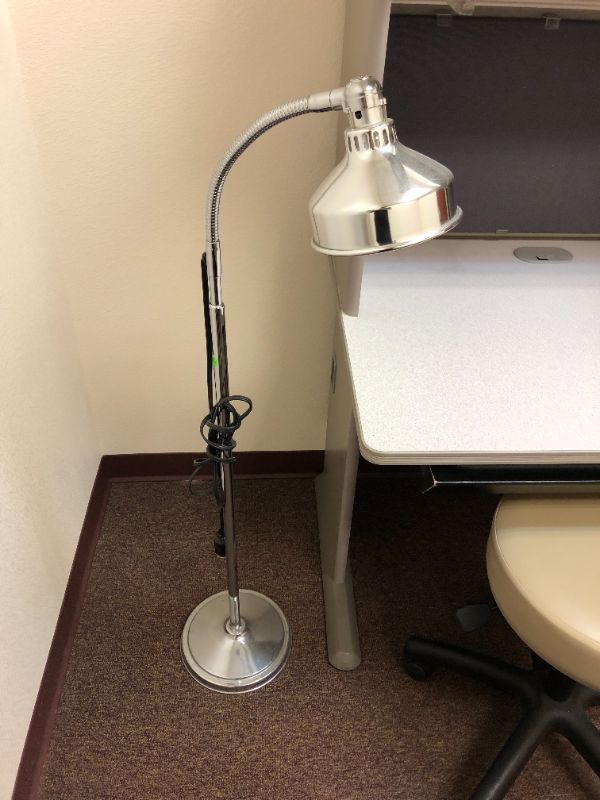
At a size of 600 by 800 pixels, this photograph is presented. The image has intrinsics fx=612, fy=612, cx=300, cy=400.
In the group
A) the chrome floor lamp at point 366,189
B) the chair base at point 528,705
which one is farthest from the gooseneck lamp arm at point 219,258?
the chair base at point 528,705

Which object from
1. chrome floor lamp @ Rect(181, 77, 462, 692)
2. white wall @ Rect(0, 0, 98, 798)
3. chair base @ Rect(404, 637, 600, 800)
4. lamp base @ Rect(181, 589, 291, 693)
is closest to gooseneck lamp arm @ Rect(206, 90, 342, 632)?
chrome floor lamp @ Rect(181, 77, 462, 692)

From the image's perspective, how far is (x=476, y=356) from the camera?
1036mm

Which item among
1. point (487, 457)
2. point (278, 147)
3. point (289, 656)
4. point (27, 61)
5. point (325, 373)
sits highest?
point (27, 61)

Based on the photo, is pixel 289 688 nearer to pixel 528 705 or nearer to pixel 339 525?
pixel 339 525

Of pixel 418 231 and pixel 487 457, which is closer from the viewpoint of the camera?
pixel 418 231

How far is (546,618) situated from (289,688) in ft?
2.21

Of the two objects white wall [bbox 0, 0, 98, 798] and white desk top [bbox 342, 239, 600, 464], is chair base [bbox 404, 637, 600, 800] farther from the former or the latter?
white wall [bbox 0, 0, 98, 798]

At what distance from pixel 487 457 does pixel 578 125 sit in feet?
2.65

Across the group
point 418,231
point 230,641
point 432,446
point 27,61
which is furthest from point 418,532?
point 27,61

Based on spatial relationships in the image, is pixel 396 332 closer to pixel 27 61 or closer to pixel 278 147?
pixel 278 147

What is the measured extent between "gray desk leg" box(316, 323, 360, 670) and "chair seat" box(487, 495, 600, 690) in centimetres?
37

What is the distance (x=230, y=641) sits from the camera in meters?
1.42

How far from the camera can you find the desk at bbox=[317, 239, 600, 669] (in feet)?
2.87

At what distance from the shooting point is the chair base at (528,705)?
1135 millimetres
